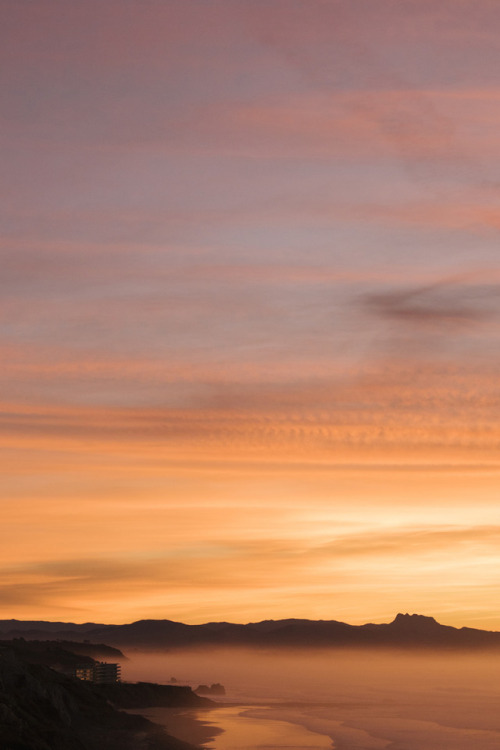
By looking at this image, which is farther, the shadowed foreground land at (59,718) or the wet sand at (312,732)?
the wet sand at (312,732)

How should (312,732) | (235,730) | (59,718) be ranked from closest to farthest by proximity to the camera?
(59,718)
(235,730)
(312,732)

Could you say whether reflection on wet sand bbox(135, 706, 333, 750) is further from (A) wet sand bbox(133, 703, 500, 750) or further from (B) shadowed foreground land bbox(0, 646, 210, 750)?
(B) shadowed foreground land bbox(0, 646, 210, 750)

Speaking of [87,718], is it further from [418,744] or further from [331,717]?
[331,717]

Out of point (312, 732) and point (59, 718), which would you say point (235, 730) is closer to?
point (312, 732)

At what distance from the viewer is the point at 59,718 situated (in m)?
112

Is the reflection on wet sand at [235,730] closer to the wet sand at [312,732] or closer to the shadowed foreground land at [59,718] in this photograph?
the wet sand at [312,732]

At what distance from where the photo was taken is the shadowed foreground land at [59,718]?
90.3 m

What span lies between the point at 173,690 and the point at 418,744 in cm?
6181

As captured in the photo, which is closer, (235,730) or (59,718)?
(59,718)

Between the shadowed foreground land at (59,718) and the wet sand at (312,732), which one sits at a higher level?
the shadowed foreground land at (59,718)

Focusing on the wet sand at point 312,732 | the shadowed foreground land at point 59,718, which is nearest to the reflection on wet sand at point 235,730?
the wet sand at point 312,732

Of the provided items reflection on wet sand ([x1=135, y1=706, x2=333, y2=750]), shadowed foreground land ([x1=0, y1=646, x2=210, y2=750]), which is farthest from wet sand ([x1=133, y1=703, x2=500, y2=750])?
shadowed foreground land ([x1=0, y1=646, x2=210, y2=750])

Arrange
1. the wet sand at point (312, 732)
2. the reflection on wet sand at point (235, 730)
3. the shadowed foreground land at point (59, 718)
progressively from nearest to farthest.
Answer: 1. the shadowed foreground land at point (59, 718)
2. the reflection on wet sand at point (235, 730)
3. the wet sand at point (312, 732)

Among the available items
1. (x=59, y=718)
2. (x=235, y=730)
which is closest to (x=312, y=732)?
(x=235, y=730)
